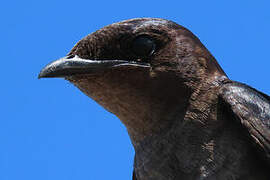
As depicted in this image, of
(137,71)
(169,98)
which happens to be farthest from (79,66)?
(169,98)

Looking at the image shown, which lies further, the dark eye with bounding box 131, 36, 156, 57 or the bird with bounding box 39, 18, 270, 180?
the dark eye with bounding box 131, 36, 156, 57

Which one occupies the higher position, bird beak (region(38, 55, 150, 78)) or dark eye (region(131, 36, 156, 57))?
dark eye (region(131, 36, 156, 57))

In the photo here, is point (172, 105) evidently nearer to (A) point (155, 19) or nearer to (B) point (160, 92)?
(B) point (160, 92)

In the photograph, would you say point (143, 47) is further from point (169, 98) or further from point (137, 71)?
point (169, 98)

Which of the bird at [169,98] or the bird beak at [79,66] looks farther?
the bird beak at [79,66]

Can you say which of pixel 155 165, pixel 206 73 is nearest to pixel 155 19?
pixel 206 73
